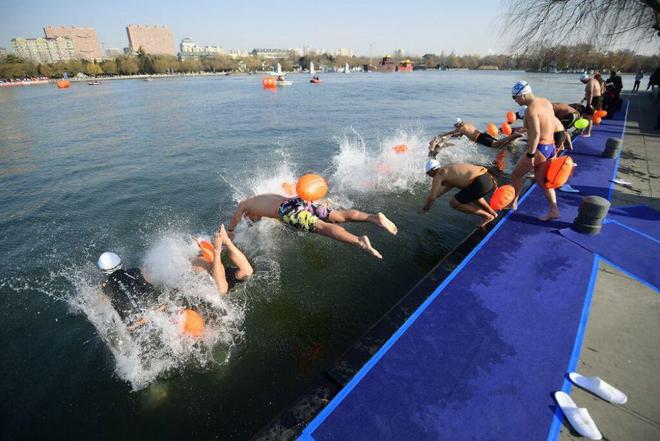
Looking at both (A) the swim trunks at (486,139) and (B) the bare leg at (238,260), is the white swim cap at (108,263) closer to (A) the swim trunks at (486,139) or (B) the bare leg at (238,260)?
(B) the bare leg at (238,260)

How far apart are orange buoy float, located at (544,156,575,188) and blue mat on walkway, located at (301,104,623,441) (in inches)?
55.8

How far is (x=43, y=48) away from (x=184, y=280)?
223 m

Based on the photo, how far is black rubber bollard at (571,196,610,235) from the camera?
Result: 16.4 feet

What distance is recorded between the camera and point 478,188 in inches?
227

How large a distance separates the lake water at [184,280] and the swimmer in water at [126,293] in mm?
277

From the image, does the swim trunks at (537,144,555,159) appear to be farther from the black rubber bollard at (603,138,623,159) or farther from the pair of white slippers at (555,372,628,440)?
→ the black rubber bollard at (603,138,623,159)

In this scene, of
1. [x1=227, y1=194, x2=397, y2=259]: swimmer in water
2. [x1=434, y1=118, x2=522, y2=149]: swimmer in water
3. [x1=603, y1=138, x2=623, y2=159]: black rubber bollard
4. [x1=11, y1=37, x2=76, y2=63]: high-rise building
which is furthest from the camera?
[x1=11, y1=37, x2=76, y2=63]: high-rise building

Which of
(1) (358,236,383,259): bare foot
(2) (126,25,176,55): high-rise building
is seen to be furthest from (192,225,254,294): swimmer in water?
(2) (126,25,176,55): high-rise building

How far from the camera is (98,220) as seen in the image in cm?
855

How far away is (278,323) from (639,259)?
540 cm

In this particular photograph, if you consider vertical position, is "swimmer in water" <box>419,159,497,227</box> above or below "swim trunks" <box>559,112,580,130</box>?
below

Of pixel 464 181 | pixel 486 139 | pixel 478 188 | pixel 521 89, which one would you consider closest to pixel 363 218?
pixel 464 181

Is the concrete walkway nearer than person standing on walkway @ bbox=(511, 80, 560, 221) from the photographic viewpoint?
Yes

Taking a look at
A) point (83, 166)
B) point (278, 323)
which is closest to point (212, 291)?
point (278, 323)
